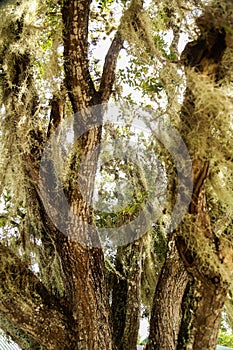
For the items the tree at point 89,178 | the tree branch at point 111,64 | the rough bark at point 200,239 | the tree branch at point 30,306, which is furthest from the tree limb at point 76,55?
the tree branch at point 30,306

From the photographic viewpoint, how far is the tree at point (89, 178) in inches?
85.8

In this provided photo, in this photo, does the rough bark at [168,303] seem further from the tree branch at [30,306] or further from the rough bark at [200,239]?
the tree branch at [30,306]

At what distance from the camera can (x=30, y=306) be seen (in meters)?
2.56

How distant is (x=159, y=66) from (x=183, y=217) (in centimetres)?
77

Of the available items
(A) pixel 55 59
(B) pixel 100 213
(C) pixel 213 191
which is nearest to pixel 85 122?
(A) pixel 55 59

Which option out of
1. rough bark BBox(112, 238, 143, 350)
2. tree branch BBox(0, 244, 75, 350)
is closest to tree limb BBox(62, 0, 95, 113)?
tree branch BBox(0, 244, 75, 350)

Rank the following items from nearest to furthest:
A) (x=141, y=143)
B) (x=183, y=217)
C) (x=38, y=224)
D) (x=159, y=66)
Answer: (x=183, y=217)
(x=159, y=66)
(x=38, y=224)
(x=141, y=143)

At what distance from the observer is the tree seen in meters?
2.18

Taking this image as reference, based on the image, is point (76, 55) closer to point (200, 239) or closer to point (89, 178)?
point (89, 178)

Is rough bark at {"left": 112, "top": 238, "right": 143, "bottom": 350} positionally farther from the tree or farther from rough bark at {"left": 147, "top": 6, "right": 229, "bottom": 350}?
rough bark at {"left": 147, "top": 6, "right": 229, "bottom": 350}

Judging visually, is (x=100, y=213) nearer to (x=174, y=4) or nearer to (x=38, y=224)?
(x=38, y=224)

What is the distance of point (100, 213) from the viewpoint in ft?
11.8

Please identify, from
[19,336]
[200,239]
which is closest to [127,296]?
[19,336]

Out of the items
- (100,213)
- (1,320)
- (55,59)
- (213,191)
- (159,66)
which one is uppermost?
(55,59)
